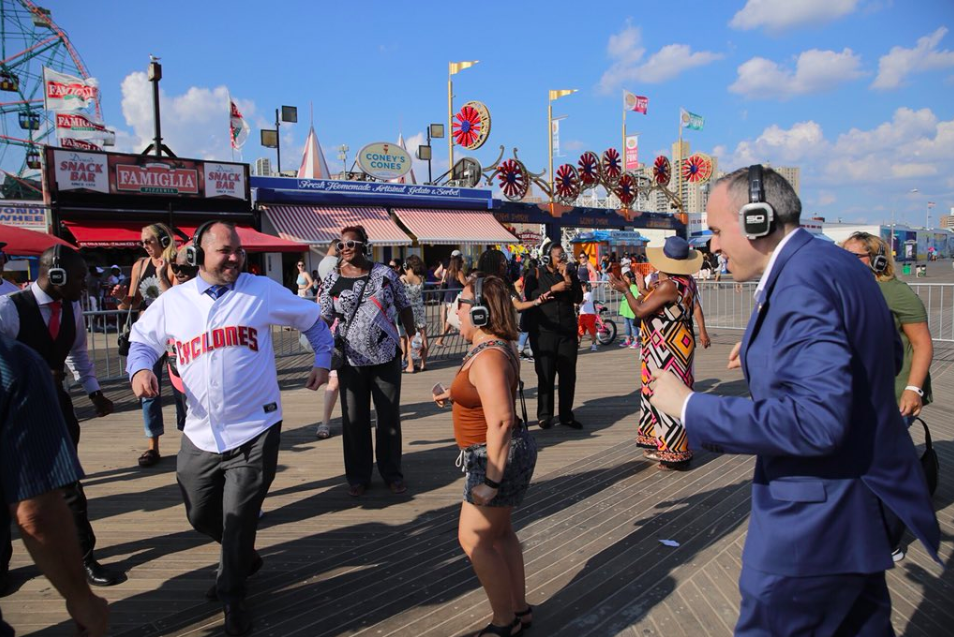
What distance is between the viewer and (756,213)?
5.96ft

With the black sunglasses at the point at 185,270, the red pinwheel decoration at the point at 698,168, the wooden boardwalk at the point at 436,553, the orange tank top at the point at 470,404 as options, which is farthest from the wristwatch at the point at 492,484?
the red pinwheel decoration at the point at 698,168

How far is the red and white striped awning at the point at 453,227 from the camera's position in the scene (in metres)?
25.2

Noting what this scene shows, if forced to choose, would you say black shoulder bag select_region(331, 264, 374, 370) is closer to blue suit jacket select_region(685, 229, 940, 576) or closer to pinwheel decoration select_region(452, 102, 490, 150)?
blue suit jacket select_region(685, 229, 940, 576)

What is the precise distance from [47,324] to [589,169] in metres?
29.6

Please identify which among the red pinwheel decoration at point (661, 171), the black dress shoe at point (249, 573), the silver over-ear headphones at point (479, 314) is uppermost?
the red pinwheel decoration at point (661, 171)

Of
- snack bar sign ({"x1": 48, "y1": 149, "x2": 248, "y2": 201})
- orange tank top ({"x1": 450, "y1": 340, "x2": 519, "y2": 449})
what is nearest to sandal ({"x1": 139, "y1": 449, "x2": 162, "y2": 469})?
orange tank top ({"x1": 450, "y1": 340, "x2": 519, "y2": 449})

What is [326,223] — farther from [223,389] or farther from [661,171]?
[661,171]

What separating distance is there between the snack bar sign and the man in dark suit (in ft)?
66.4

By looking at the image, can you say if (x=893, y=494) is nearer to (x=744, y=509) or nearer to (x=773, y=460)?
(x=773, y=460)

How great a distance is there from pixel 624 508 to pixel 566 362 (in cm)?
233

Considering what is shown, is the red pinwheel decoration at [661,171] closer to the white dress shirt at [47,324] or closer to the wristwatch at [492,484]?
the white dress shirt at [47,324]

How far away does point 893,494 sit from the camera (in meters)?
1.72

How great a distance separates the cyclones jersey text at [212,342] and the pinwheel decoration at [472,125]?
25.9 m

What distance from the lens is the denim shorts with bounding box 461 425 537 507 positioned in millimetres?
2879
